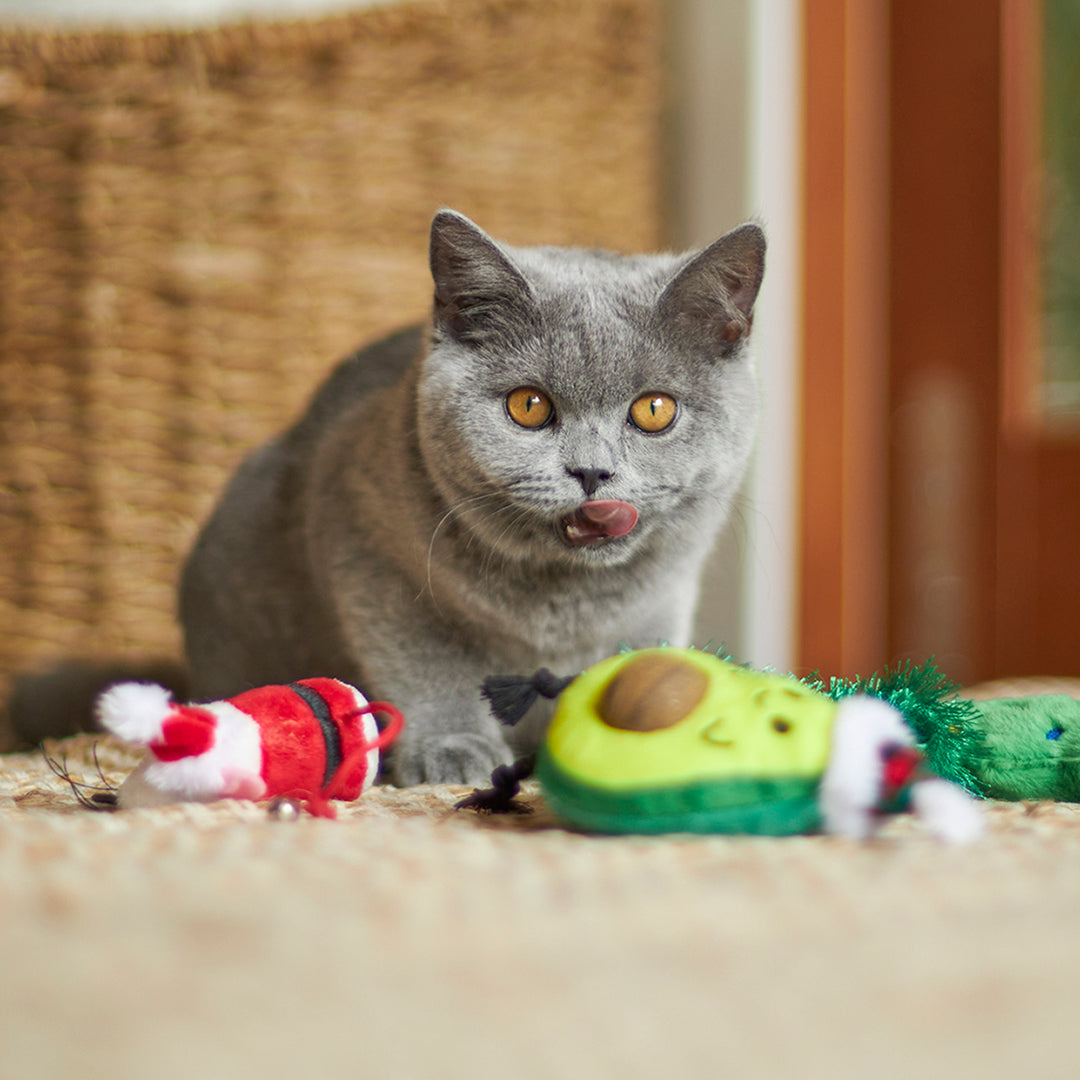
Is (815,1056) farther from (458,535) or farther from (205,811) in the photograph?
(458,535)

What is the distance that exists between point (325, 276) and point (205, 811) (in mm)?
1291

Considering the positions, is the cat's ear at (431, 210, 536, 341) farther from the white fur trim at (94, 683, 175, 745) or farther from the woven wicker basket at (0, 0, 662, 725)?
the woven wicker basket at (0, 0, 662, 725)

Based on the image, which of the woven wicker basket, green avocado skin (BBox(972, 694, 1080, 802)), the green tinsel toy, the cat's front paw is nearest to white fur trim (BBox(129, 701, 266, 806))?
the cat's front paw

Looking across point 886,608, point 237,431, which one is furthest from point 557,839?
point 886,608

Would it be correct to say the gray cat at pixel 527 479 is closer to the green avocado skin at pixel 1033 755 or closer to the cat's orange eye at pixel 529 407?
the cat's orange eye at pixel 529 407

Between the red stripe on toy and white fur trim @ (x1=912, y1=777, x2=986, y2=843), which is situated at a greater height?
the red stripe on toy

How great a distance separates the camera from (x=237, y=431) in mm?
1817

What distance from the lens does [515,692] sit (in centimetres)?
78

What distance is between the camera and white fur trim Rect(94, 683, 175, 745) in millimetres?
692

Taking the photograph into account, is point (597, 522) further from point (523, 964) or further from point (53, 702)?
point (53, 702)

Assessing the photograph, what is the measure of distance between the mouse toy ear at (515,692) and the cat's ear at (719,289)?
1.32 feet

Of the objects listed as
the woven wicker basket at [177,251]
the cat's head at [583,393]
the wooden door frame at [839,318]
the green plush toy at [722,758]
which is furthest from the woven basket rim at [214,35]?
the green plush toy at [722,758]

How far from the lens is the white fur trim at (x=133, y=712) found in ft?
2.27

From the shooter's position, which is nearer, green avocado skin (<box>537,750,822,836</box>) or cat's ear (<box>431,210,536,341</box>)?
green avocado skin (<box>537,750,822,836</box>)
